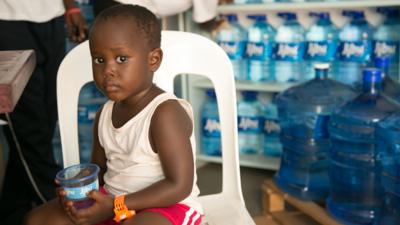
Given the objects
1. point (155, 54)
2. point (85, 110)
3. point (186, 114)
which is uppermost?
point (155, 54)

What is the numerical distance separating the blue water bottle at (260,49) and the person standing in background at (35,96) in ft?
3.25

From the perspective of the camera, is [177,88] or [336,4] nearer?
[336,4]

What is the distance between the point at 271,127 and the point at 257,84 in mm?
281

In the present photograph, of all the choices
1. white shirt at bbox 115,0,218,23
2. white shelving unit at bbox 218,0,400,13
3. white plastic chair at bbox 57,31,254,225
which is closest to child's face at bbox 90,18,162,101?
white plastic chair at bbox 57,31,254,225

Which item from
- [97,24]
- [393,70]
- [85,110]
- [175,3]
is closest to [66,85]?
[97,24]

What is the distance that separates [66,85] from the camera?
57.2 inches

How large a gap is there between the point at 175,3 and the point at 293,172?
3.34 feet

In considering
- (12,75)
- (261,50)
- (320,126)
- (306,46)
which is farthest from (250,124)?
(12,75)

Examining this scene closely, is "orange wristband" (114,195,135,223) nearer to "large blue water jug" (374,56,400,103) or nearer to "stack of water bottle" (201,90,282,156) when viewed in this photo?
"large blue water jug" (374,56,400,103)

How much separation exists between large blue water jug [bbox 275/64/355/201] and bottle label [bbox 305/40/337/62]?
272 millimetres

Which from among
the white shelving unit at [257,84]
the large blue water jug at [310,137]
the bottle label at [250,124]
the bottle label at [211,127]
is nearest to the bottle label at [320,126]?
the large blue water jug at [310,137]

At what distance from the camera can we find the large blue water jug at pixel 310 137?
216cm

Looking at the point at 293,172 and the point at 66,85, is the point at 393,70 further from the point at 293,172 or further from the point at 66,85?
the point at 66,85

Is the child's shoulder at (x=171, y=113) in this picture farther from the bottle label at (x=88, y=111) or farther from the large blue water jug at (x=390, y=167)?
the bottle label at (x=88, y=111)
